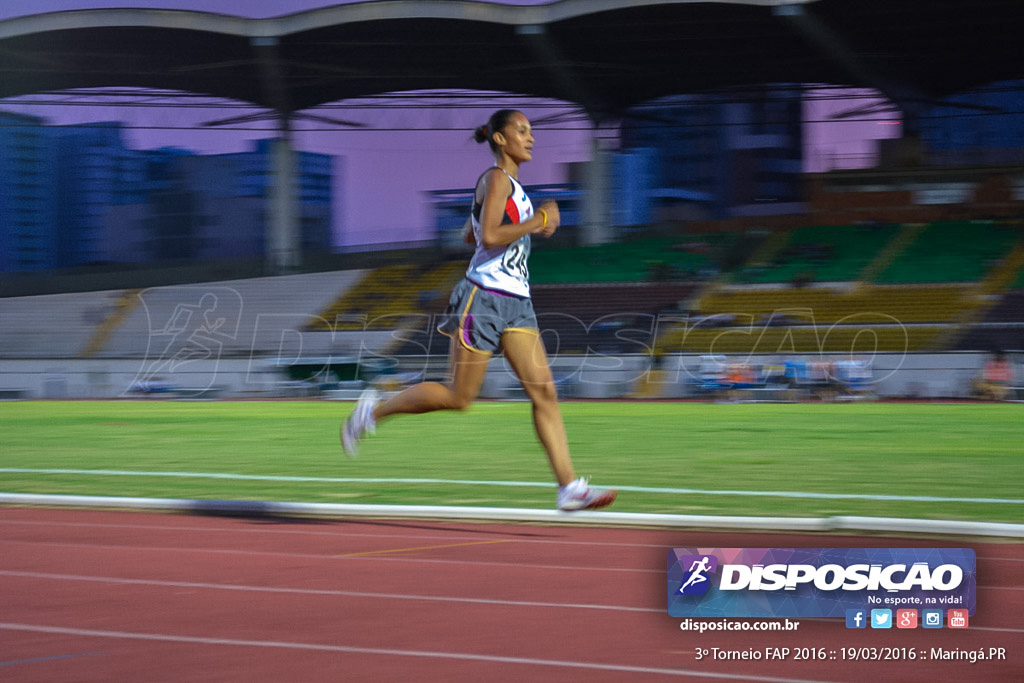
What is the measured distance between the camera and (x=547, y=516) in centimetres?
552

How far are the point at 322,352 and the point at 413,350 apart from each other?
3.36 meters

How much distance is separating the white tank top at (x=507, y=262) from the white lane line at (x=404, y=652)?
2.49 meters

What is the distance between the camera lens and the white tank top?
5.45 m

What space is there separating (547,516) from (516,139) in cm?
177

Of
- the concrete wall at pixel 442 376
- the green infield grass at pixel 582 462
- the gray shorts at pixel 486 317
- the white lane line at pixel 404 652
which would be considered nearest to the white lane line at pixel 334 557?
the gray shorts at pixel 486 317

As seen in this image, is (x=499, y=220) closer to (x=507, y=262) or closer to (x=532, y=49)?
(x=507, y=262)

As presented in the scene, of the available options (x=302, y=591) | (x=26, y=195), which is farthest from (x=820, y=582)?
(x=26, y=195)

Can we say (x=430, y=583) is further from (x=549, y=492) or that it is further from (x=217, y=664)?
(x=549, y=492)

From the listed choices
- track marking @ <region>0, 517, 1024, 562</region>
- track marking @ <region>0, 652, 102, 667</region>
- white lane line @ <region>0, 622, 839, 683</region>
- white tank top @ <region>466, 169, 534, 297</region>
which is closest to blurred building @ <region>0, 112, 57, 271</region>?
track marking @ <region>0, 517, 1024, 562</region>

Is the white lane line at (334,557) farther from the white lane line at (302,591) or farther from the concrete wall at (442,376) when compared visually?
the concrete wall at (442,376)

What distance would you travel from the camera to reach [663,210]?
44.2 m

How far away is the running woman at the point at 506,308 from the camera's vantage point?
5375 mm

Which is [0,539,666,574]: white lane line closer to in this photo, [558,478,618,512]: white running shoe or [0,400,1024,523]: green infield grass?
[558,478,618,512]: white running shoe

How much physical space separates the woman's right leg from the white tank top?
32 cm
